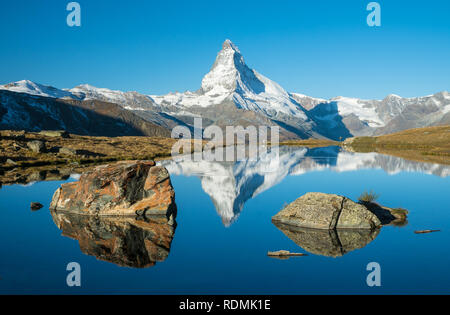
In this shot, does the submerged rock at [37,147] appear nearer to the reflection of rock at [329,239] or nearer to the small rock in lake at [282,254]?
the reflection of rock at [329,239]

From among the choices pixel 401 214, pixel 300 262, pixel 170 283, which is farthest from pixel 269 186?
pixel 170 283

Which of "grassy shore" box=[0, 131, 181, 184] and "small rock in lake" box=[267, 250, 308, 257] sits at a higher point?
"grassy shore" box=[0, 131, 181, 184]

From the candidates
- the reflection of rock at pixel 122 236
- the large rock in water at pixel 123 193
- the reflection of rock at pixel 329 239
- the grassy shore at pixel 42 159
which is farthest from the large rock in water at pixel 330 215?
the grassy shore at pixel 42 159

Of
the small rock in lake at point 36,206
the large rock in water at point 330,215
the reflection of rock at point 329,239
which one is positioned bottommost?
the reflection of rock at point 329,239

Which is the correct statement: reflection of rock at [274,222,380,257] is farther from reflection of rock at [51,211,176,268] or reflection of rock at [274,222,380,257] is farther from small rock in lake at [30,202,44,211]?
small rock in lake at [30,202,44,211]

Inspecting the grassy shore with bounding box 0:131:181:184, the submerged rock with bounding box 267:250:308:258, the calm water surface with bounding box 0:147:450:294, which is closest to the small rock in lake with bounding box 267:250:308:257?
the submerged rock with bounding box 267:250:308:258
